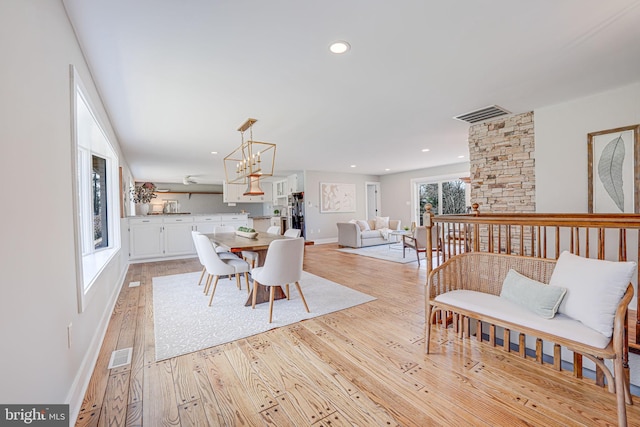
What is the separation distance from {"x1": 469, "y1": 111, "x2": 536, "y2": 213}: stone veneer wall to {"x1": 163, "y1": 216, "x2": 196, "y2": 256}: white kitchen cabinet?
587 centimetres

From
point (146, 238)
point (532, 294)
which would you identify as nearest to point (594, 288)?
point (532, 294)

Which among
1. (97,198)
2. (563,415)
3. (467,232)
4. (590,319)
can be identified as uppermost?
(97,198)

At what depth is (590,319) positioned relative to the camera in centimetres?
150

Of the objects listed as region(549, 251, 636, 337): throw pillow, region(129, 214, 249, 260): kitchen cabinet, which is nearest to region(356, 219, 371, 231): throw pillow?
region(129, 214, 249, 260): kitchen cabinet

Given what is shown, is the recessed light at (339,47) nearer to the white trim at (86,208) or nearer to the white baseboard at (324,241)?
the white trim at (86,208)

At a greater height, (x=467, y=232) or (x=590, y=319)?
(x=467, y=232)

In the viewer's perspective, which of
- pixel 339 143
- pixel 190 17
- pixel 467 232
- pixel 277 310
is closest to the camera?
pixel 190 17

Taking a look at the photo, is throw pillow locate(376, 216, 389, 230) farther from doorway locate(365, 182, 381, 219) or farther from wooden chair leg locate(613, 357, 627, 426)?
wooden chair leg locate(613, 357, 627, 426)

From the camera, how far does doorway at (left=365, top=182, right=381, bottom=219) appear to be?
1020cm

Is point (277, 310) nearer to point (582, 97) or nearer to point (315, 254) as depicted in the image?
point (315, 254)

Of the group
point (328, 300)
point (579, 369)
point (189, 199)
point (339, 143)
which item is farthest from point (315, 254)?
point (189, 199)

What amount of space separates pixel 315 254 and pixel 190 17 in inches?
217

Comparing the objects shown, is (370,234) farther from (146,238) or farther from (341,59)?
(341,59)

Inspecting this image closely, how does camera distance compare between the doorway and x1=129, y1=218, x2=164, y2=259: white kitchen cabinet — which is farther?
the doorway
